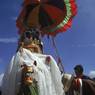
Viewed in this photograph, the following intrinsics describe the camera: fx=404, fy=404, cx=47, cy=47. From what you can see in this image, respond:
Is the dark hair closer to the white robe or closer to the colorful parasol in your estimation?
the white robe

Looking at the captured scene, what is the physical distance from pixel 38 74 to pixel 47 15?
101 inches

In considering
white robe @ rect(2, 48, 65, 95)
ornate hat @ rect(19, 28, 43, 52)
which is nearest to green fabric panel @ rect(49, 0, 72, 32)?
ornate hat @ rect(19, 28, 43, 52)

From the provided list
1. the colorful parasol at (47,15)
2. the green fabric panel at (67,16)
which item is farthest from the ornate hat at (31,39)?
the green fabric panel at (67,16)

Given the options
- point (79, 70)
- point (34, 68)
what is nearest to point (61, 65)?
point (79, 70)

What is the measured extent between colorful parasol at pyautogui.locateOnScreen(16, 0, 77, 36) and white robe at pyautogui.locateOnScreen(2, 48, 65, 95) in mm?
1271

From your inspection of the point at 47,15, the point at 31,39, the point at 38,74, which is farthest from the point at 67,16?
→ the point at 38,74

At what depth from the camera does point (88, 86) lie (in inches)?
395

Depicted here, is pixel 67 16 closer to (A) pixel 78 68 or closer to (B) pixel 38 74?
(A) pixel 78 68

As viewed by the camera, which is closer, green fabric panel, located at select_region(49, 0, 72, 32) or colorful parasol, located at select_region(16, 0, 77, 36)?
colorful parasol, located at select_region(16, 0, 77, 36)

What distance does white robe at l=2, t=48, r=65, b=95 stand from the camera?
866 cm

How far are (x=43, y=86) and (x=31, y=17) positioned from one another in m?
2.50

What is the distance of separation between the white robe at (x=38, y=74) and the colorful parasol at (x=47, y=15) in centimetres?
127

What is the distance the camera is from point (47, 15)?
10922 mm

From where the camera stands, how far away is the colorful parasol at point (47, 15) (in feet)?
34.8
